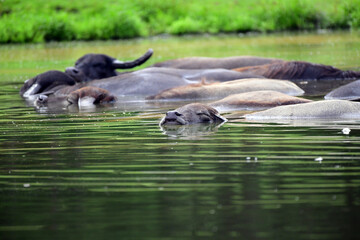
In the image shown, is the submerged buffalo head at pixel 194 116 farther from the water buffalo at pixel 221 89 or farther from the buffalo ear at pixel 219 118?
the water buffalo at pixel 221 89

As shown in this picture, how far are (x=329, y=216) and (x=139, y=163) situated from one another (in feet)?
8.46

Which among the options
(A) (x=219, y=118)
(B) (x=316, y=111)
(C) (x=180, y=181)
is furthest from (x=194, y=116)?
(C) (x=180, y=181)

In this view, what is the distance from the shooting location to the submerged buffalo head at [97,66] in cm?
1789

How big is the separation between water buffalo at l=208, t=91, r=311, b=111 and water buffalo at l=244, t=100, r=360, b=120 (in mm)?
908

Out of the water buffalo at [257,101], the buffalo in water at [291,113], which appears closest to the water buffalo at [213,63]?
the water buffalo at [257,101]

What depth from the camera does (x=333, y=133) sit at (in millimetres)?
8883

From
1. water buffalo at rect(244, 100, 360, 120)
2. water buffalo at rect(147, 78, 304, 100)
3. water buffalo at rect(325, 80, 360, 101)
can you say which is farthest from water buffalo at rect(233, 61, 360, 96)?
water buffalo at rect(244, 100, 360, 120)

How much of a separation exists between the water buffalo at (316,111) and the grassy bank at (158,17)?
109 feet

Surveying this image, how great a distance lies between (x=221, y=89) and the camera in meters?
14.8

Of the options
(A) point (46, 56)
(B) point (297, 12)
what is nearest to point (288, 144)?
(A) point (46, 56)

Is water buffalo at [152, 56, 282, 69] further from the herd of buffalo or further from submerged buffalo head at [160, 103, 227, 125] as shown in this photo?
submerged buffalo head at [160, 103, 227, 125]

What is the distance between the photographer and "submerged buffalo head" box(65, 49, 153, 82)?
17.9 m

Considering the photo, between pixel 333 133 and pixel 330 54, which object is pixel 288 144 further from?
pixel 330 54

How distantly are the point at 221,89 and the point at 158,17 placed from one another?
40.1 metres
